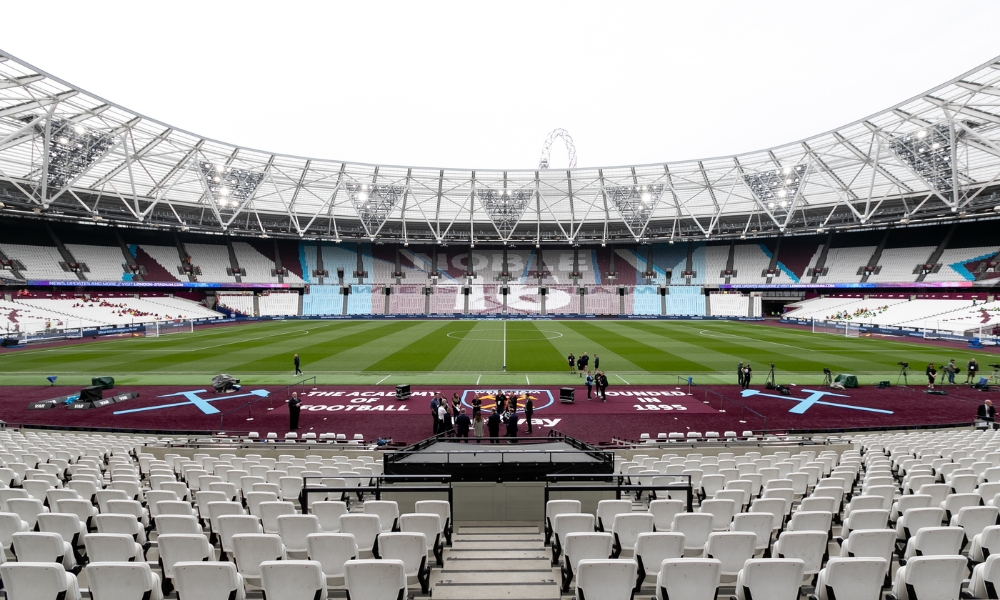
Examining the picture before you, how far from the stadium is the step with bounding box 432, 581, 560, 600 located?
0.04 metres

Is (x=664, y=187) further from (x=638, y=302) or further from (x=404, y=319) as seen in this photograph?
(x=404, y=319)

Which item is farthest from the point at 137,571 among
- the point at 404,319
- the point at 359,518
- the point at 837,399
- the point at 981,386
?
the point at 404,319

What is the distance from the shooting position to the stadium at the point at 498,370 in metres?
4.70

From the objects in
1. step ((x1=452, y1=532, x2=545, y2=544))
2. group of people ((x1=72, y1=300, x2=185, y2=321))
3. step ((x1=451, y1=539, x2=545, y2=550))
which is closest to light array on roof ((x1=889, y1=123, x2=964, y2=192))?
step ((x1=452, y1=532, x2=545, y2=544))

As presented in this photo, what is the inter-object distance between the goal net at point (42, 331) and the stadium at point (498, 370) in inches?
11.8

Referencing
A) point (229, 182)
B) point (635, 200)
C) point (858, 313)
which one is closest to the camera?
point (858, 313)

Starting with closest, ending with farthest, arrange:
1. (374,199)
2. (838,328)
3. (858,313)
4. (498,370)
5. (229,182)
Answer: (498,370), (838,328), (858,313), (229,182), (374,199)

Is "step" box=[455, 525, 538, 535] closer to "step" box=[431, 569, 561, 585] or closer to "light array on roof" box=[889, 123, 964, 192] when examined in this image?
"step" box=[431, 569, 561, 585]

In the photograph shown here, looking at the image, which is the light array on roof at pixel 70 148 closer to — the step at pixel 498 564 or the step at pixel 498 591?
the step at pixel 498 564

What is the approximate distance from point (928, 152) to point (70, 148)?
83.1m

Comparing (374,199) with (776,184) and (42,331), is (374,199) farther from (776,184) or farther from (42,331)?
(776,184)

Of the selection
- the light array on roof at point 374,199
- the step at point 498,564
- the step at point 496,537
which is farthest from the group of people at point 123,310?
the step at point 498,564

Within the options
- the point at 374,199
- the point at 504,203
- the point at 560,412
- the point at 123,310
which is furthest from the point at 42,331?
the point at 504,203

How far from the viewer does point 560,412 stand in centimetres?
2012
